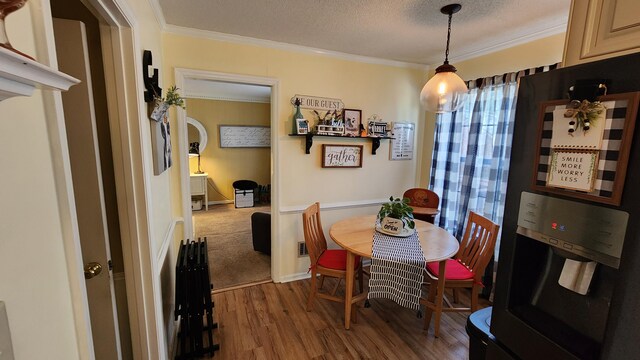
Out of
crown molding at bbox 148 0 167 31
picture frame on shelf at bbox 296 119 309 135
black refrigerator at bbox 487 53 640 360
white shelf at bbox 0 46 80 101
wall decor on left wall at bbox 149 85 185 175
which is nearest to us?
white shelf at bbox 0 46 80 101

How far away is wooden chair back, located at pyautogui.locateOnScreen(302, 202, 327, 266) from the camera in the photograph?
7.53 ft

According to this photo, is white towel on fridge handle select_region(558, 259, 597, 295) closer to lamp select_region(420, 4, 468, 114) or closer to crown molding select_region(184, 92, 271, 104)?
lamp select_region(420, 4, 468, 114)

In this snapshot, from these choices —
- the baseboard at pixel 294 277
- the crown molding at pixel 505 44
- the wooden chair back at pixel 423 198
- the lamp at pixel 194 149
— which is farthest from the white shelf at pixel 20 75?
the lamp at pixel 194 149

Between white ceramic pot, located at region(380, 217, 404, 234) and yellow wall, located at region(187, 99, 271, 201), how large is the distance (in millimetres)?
4571

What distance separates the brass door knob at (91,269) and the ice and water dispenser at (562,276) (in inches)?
61.5

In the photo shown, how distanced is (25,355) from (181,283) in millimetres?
1391

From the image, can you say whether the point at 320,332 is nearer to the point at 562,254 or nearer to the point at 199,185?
the point at 562,254

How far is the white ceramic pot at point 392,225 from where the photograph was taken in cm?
224

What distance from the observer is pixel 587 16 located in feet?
2.47

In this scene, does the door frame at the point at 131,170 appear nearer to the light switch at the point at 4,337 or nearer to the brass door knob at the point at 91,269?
the brass door knob at the point at 91,269

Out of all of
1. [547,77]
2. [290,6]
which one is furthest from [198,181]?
[547,77]

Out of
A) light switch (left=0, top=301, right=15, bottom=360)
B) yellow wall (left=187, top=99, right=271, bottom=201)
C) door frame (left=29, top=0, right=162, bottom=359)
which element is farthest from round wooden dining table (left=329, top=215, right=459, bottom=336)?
yellow wall (left=187, top=99, right=271, bottom=201)

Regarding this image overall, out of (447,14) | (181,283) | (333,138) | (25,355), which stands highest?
(447,14)

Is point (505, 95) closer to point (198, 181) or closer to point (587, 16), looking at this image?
point (587, 16)
